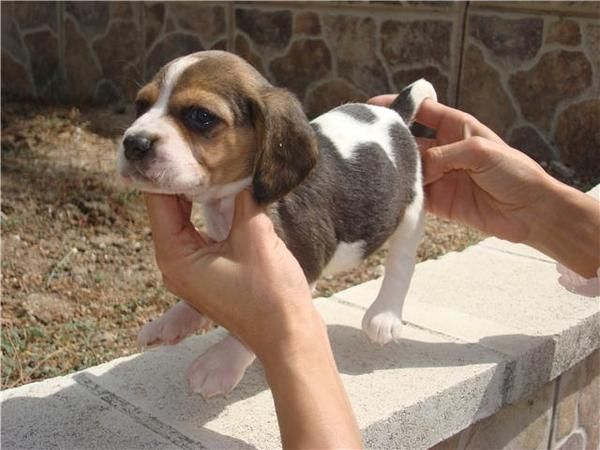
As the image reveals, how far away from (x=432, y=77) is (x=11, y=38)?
462 cm

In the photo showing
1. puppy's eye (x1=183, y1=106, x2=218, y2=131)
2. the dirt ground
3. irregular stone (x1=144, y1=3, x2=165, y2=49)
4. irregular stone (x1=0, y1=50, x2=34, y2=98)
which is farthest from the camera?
irregular stone (x1=0, y1=50, x2=34, y2=98)

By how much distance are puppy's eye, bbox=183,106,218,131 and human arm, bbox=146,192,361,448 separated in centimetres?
22

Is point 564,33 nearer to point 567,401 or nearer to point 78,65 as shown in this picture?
point 567,401

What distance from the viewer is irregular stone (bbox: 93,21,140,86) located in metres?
7.89

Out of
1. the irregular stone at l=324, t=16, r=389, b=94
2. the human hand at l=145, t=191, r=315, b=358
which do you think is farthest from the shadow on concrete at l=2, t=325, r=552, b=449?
the irregular stone at l=324, t=16, r=389, b=94

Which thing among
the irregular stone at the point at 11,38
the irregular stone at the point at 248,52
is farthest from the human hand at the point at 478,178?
the irregular stone at the point at 11,38

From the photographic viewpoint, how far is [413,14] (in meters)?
6.22

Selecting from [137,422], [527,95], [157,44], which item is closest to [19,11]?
[157,44]

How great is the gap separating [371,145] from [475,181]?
52 cm

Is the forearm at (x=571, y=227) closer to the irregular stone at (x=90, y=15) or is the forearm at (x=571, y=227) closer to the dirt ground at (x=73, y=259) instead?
the dirt ground at (x=73, y=259)

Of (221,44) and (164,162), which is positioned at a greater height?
(164,162)

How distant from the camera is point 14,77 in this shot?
27.6ft

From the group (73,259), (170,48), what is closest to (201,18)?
(170,48)

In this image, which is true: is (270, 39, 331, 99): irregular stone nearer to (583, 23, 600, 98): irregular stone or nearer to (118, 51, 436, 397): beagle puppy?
(583, 23, 600, 98): irregular stone
